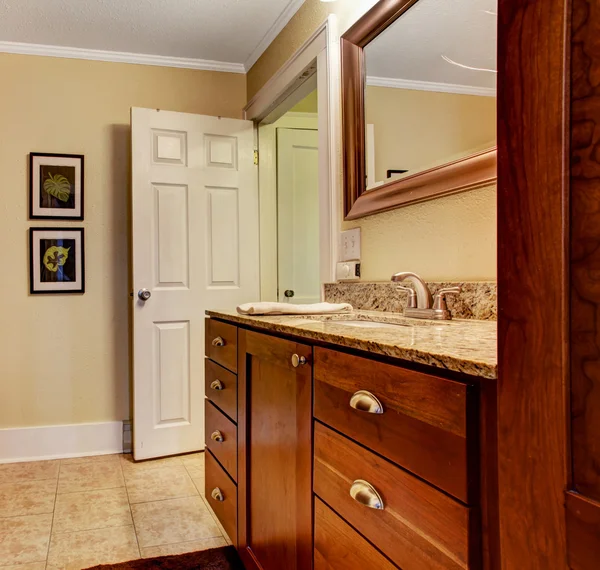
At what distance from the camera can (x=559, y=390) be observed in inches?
18.3

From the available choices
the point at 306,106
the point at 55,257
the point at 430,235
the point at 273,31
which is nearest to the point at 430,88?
the point at 430,235

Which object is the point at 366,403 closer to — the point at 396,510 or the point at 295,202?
the point at 396,510

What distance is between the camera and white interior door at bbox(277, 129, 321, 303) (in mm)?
3375

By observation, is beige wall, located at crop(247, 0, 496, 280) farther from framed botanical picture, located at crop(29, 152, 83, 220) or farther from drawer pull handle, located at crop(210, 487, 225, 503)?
framed botanical picture, located at crop(29, 152, 83, 220)

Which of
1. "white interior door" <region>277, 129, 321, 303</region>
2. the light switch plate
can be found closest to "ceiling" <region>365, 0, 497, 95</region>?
the light switch plate

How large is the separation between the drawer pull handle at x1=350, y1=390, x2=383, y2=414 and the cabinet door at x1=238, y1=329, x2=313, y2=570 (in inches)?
9.6

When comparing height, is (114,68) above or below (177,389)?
above

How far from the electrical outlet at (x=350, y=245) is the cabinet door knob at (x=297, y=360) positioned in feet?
3.01

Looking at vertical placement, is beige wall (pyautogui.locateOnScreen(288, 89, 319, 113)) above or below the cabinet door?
above

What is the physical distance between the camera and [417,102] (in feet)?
5.50

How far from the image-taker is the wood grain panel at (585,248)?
43 centimetres

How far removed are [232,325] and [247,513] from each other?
58 centimetres

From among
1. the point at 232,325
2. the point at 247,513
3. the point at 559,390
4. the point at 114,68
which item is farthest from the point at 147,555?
the point at 114,68

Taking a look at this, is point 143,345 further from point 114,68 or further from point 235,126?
point 114,68
